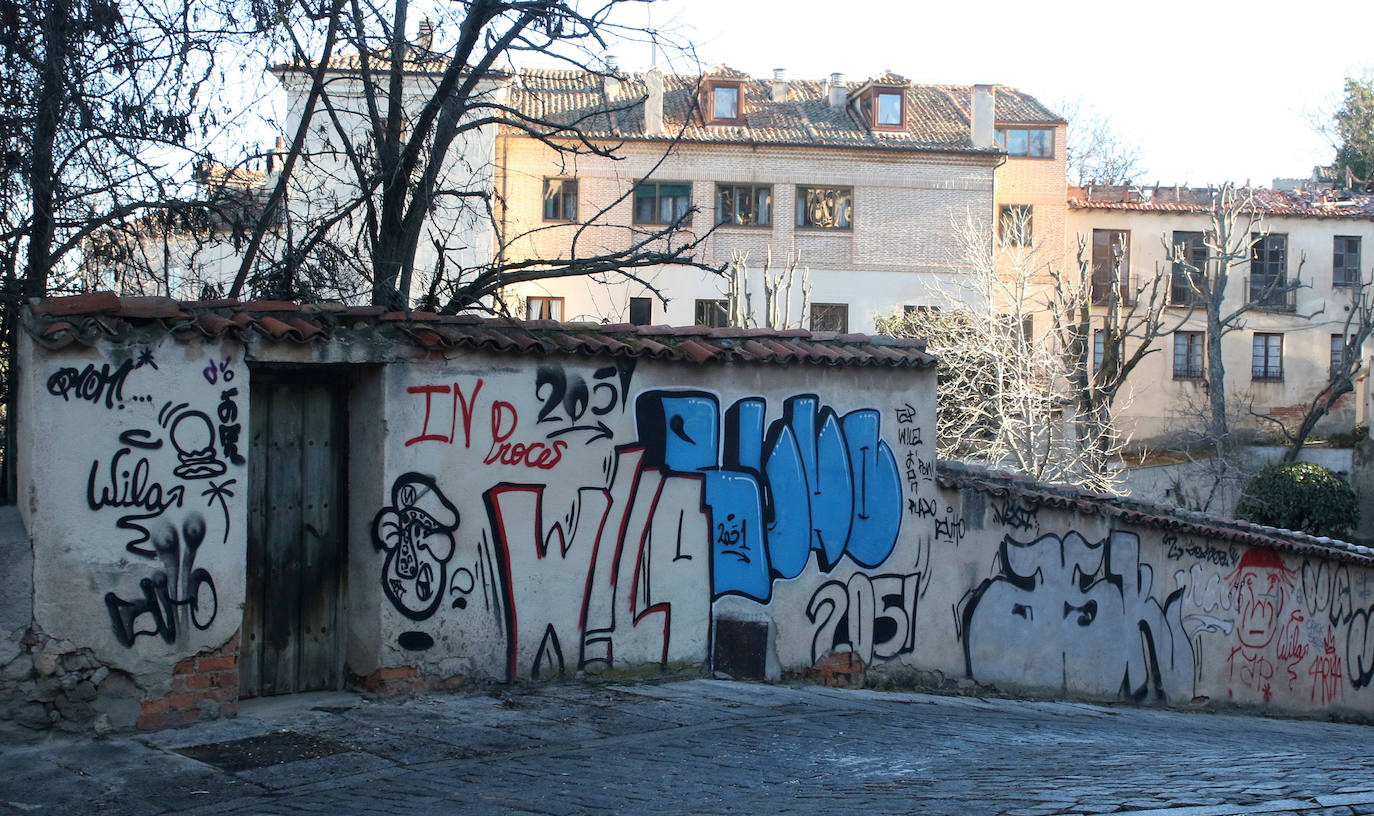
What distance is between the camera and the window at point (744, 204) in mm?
31266

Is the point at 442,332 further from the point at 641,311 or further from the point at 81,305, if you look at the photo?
the point at 641,311

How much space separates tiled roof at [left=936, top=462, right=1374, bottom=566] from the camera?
10164 millimetres

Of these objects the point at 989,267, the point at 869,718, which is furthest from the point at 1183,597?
the point at 989,267

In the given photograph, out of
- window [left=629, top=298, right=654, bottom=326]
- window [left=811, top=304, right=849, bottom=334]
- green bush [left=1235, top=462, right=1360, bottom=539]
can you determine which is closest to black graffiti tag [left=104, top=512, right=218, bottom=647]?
window [left=629, top=298, right=654, bottom=326]

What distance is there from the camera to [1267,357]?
35719 millimetres

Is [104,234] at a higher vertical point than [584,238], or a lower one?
lower

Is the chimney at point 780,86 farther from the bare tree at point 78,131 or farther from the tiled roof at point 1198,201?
the bare tree at point 78,131

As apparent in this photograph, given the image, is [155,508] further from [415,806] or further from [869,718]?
[869,718]

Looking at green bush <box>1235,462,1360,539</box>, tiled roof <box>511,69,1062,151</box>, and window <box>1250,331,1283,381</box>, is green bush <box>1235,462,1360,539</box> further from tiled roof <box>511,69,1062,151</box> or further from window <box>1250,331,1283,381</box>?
tiled roof <box>511,69,1062,151</box>

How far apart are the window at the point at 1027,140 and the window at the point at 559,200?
1258 cm

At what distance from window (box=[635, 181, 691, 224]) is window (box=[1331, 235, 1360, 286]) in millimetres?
20490

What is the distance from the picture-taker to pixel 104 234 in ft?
28.9

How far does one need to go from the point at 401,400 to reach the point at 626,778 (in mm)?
2897

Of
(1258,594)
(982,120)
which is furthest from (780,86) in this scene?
(1258,594)
